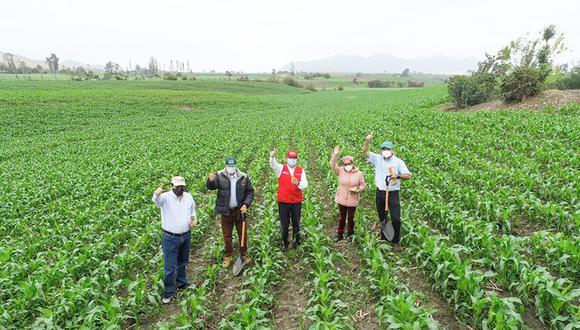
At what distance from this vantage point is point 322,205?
1046 cm

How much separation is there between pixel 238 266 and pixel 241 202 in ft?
4.07

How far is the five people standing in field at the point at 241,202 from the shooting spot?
623cm

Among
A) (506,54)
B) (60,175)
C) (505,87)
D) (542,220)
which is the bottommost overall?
(60,175)

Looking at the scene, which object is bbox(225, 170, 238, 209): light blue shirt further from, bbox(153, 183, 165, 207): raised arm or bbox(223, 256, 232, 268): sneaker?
bbox(153, 183, 165, 207): raised arm

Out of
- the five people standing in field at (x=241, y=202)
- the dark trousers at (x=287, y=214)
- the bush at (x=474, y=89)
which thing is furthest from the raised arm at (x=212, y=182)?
the bush at (x=474, y=89)

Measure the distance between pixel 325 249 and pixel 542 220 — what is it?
470 centimetres

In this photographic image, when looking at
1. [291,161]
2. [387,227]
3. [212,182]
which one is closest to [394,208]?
[387,227]

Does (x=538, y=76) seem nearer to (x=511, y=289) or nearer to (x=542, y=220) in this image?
(x=542, y=220)

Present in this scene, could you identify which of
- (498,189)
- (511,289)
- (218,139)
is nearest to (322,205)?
(498,189)

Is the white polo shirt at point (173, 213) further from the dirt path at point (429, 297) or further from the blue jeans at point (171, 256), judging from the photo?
the dirt path at point (429, 297)

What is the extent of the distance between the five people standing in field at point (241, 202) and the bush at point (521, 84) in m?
18.9

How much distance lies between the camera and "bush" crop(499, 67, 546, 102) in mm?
21266

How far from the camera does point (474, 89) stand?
26.4 m

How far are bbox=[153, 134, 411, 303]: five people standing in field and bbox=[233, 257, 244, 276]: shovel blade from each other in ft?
0.37
